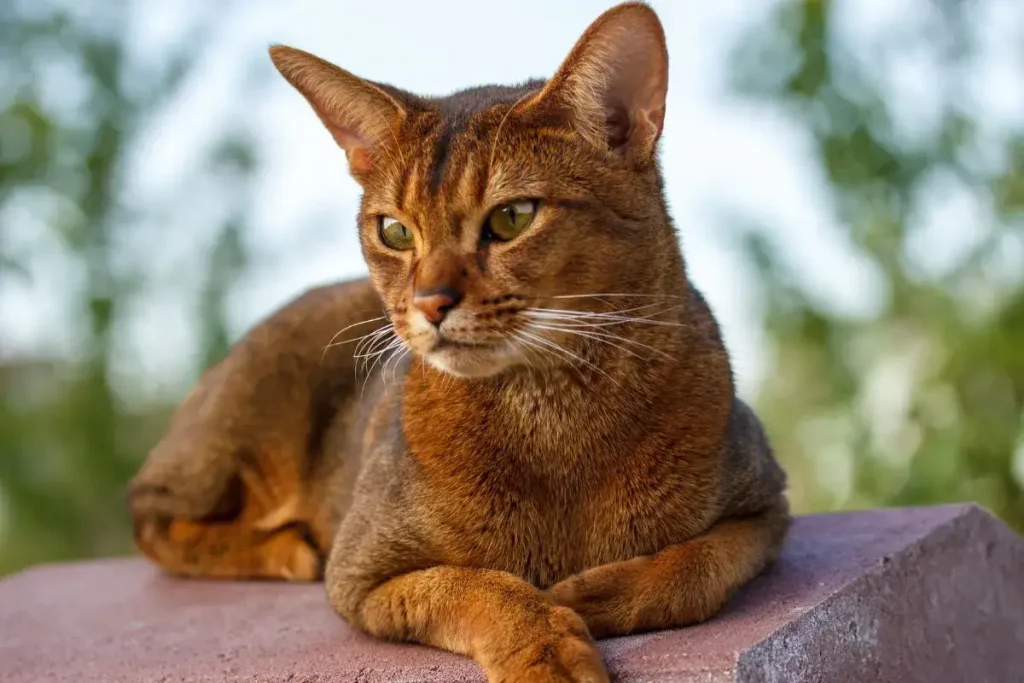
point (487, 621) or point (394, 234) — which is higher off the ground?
point (394, 234)

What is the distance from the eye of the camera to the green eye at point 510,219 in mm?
1936

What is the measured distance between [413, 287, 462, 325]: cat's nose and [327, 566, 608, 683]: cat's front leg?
0.45 metres

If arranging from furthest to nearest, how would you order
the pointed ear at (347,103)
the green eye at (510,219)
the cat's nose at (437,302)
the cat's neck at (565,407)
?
1. the pointed ear at (347,103)
2. the cat's neck at (565,407)
3. the green eye at (510,219)
4. the cat's nose at (437,302)

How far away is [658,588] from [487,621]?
289 mm

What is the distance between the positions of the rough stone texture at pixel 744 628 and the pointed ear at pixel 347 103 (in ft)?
3.04

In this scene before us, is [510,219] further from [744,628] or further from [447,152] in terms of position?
[744,628]

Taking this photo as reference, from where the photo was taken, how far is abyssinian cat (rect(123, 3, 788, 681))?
1893 mm

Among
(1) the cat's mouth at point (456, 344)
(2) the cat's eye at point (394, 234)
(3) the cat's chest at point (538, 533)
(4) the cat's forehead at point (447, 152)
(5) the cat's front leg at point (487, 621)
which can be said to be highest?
(4) the cat's forehead at point (447, 152)

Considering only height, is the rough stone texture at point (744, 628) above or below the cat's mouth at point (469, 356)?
below

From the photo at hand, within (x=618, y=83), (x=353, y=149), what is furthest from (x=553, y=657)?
(x=353, y=149)

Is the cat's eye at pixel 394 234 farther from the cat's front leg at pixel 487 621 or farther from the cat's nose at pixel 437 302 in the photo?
the cat's front leg at pixel 487 621

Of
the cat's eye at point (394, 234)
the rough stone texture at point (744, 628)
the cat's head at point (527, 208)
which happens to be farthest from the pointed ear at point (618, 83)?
the rough stone texture at point (744, 628)

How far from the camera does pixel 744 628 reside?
190 cm

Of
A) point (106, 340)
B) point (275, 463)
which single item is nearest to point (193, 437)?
point (275, 463)
